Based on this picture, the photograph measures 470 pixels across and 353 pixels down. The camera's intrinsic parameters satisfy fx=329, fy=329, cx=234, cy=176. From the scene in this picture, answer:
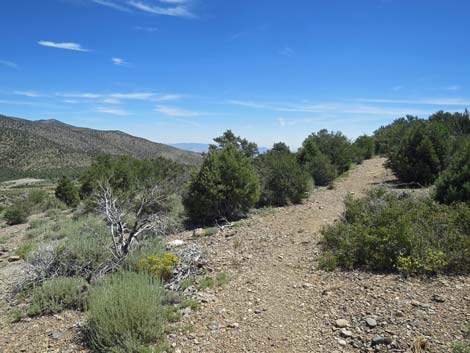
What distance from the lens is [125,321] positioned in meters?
4.05

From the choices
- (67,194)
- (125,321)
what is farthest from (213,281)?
(67,194)

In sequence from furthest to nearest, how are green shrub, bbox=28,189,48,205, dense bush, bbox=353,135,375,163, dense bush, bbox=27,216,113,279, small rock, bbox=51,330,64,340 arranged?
dense bush, bbox=353,135,375,163 < green shrub, bbox=28,189,48,205 < dense bush, bbox=27,216,113,279 < small rock, bbox=51,330,64,340

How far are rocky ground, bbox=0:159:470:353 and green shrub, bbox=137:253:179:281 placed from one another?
2.85ft

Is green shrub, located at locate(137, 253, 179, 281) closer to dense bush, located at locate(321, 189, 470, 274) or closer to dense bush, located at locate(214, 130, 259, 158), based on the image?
dense bush, located at locate(321, 189, 470, 274)

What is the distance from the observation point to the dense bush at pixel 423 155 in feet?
48.2

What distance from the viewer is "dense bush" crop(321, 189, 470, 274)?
5312mm

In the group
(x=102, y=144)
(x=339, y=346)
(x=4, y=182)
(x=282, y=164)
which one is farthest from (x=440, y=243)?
(x=102, y=144)

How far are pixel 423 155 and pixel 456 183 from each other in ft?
21.8

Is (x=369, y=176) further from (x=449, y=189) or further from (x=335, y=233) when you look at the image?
(x=335, y=233)

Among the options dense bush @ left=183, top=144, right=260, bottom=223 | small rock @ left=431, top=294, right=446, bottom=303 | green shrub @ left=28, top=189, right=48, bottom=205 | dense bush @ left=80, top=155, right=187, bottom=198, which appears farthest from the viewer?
green shrub @ left=28, top=189, right=48, bottom=205

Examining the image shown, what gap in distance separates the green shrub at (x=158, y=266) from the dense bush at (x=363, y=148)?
24590 mm

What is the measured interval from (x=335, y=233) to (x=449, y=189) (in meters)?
4.03

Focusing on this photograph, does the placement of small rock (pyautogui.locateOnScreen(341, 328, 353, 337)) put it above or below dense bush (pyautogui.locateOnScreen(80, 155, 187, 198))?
below

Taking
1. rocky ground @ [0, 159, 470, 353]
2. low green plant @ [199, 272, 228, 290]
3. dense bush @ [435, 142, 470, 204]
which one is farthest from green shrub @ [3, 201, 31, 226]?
dense bush @ [435, 142, 470, 204]
